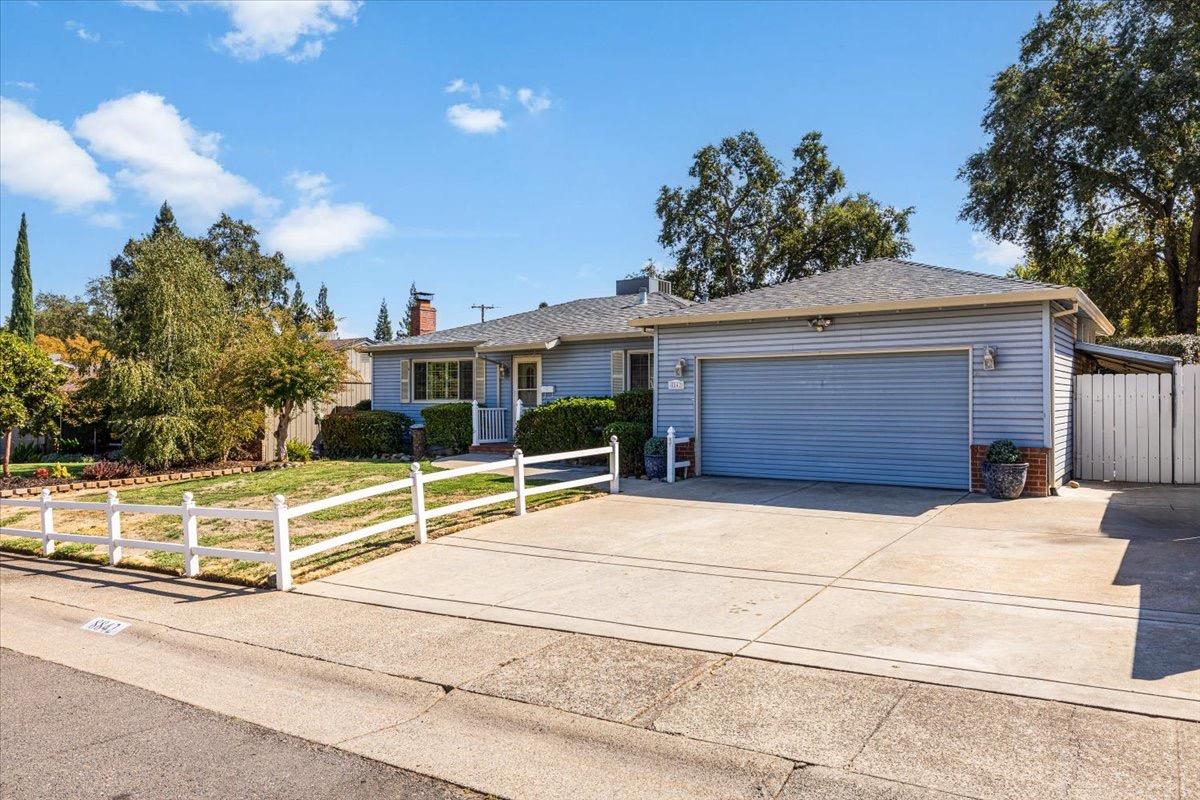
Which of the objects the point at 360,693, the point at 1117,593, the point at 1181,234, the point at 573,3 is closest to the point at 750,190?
the point at 1181,234

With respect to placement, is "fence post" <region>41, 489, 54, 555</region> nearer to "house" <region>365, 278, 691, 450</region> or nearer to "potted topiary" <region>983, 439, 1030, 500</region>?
"house" <region>365, 278, 691, 450</region>

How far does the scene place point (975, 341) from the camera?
11.8 m

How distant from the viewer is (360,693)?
4.83m

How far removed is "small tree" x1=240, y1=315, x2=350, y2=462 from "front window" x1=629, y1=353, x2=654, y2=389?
742 cm

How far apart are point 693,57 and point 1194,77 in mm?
13964

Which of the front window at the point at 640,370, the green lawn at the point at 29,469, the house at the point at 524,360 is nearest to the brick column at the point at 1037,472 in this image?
the house at the point at 524,360

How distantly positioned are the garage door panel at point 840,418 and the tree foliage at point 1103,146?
50.8 ft

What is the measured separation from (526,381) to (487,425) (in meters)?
1.70

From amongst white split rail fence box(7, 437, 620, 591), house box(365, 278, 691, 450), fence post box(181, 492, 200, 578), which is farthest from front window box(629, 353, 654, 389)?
fence post box(181, 492, 200, 578)

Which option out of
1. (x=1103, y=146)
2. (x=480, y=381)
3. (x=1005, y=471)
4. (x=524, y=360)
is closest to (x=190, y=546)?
(x=1005, y=471)

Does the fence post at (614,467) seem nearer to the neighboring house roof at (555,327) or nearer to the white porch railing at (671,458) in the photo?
the white porch railing at (671,458)

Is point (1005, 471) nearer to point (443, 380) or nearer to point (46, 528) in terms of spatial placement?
point (46, 528)

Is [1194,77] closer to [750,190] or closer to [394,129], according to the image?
[750,190]

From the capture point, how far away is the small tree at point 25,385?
15344 millimetres
